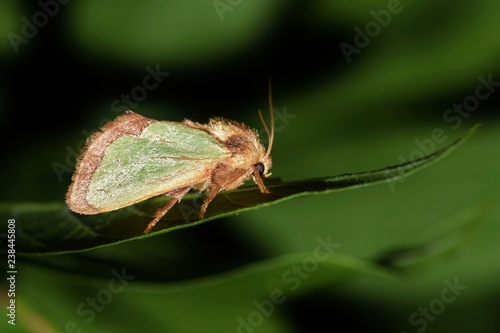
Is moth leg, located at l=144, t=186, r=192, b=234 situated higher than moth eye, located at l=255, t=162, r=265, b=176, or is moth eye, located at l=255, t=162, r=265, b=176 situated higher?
moth eye, located at l=255, t=162, r=265, b=176

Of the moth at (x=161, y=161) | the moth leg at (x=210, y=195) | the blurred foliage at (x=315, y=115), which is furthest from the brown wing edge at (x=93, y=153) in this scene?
the moth leg at (x=210, y=195)

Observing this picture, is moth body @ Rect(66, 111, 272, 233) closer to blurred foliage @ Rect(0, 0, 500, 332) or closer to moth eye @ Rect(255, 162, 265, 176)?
moth eye @ Rect(255, 162, 265, 176)

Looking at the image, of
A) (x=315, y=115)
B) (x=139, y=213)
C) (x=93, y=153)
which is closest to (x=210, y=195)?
(x=139, y=213)

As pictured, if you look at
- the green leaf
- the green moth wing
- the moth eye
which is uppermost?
the green moth wing

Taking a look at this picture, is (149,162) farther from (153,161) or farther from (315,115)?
(315,115)

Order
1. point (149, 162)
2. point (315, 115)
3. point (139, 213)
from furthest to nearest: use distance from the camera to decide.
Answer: point (315, 115), point (149, 162), point (139, 213)

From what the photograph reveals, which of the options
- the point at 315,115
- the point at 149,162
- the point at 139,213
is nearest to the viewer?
the point at 139,213

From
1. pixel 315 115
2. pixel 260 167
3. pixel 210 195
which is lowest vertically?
pixel 210 195

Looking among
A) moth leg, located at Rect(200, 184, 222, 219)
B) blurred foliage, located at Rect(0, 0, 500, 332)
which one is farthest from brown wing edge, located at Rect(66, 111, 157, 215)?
moth leg, located at Rect(200, 184, 222, 219)
